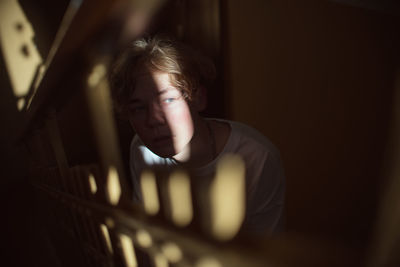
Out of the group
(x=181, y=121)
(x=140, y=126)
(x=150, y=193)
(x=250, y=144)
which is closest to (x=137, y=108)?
(x=140, y=126)

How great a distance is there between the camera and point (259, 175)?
34.9 inches

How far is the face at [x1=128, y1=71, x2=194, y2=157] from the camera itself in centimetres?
78

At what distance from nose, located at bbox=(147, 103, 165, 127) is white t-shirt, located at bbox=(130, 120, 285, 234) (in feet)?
0.97

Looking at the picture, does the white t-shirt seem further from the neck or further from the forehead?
the forehead

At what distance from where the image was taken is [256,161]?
35.0 inches

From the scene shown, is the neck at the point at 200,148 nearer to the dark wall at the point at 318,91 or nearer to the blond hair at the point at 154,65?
the blond hair at the point at 154,65

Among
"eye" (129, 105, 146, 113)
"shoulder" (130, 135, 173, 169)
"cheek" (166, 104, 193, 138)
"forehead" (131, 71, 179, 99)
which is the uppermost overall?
"forehead" (131, 71, 179, 99)

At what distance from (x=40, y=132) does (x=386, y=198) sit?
4.50ft

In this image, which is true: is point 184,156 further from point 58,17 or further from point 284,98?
point 58,17

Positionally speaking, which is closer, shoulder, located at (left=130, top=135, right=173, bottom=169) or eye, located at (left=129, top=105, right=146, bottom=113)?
eye, located at (left=129, top=105, right=146, bottom=113)

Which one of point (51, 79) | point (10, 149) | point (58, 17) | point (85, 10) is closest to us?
point (85, 10)

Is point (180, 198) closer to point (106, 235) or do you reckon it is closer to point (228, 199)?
point (228, 199)

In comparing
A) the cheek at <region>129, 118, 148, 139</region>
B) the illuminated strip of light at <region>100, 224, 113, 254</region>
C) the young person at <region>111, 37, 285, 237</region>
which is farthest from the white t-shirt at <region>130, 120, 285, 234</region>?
the illuminated strip of light at <region>100, 224, 113, 254</region>

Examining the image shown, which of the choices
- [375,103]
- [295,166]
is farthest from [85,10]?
[375,103]
